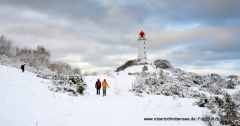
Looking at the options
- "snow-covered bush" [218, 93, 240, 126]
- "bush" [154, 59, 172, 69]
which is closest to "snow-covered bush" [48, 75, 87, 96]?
"snow-covered bush" [218, 93, 240, 126]

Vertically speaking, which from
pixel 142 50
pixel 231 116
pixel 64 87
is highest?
pixel 142 50

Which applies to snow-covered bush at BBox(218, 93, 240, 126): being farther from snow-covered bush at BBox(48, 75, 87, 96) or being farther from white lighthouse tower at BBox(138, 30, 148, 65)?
white lighthouse tower at BBox(138, 30, 148, 65)

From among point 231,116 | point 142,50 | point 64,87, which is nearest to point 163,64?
point 142,50

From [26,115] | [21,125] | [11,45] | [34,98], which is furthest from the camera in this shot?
[11,45]

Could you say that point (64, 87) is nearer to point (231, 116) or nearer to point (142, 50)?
point (231, 116)

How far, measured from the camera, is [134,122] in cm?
922

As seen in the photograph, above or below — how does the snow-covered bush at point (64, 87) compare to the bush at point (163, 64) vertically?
below

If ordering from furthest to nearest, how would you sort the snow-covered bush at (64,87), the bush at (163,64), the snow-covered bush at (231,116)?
the bush at (163,64) → the snow-covered bush at (64,87) → the snow-covered bush at (231,116)

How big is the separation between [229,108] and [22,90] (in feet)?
40.9

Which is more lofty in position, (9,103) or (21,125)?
(9,103)

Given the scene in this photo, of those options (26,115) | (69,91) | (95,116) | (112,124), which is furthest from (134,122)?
(69,91)

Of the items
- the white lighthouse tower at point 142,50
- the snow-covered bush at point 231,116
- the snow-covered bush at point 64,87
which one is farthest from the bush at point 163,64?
the snow-covered bush at point 231,116

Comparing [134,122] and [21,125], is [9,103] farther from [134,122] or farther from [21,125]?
[134,122]

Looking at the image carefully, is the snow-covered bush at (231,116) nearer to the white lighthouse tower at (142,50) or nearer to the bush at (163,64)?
the white lighthouse tower at (142,50)
